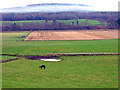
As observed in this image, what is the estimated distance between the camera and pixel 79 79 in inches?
714

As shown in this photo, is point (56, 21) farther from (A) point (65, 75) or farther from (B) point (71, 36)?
(A) point (65, 75)

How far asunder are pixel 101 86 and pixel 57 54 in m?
15.5

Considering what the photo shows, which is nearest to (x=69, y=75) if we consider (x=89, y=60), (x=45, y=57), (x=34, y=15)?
(x=89, y=60)

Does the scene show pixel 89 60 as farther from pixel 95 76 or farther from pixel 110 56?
pixel 95 76

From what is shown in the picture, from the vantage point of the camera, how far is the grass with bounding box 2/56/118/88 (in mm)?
16453

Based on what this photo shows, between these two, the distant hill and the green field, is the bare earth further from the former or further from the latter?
the distant hill

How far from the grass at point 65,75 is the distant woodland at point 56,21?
58.3 meters

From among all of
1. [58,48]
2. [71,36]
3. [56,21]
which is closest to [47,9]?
[56,21]

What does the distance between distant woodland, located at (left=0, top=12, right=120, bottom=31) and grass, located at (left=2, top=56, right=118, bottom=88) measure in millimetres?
58271

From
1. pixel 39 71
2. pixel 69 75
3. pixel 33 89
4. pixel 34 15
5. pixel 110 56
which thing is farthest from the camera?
pixel 34 15

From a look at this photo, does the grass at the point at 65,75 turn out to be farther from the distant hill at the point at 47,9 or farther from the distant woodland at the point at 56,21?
the distant hill at the point at 47,9

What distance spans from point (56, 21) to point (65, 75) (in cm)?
7938

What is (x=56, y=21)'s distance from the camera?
321 ft

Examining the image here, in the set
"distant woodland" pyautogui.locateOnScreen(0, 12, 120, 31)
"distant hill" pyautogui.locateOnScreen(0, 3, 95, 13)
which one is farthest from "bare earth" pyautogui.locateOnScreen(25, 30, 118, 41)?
"distant hill" pyautogui.locateOnScreen(0, 3, 95, 13)
